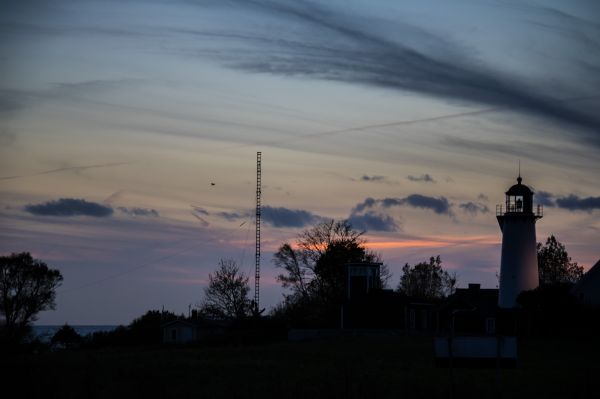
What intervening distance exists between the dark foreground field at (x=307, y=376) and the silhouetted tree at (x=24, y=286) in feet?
119

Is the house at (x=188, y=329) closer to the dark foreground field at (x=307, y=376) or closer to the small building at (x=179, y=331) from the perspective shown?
the small building at (x=179, y=331)

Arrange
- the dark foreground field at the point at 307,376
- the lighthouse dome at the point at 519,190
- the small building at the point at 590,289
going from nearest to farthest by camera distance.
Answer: the dark foreground field at the point at 307,376 < the small building at the point at 590,289 < the lighthouse dome at the point at 519,190

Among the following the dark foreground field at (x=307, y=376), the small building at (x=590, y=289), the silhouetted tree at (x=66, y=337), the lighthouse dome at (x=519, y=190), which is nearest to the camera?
the dark foreground field at (x=307, y=376)

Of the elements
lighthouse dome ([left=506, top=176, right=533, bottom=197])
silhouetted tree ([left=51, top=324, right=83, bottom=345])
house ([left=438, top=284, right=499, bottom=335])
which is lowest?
silhouetted tree ([left=51, top=324, right=83, bottom=345])

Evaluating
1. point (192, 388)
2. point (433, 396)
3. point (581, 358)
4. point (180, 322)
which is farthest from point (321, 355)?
point (180, 322)

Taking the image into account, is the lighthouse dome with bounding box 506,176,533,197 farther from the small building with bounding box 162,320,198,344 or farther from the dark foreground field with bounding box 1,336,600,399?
the small building with bounding box 162,320,198,344

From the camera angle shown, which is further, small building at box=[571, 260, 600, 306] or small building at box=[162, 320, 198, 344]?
small building at box=[162, 320, 198, 344]

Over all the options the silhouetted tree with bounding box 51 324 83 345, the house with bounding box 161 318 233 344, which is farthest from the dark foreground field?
the silhouetted tree with bounding box 51 324 83 345

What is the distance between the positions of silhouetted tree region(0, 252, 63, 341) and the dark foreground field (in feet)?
119

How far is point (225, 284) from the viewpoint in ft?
296

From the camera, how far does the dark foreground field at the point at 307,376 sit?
25.9 m

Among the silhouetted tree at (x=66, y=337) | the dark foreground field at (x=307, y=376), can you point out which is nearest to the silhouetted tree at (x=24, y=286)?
the silhouetted tree at (x=66, y=337)

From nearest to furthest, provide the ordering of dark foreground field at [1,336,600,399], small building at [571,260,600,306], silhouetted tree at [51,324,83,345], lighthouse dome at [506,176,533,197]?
dark foreground field at [1,336,600,399], small building at [571,260,600,306], lighthouse dome at [506,176,533,197], silhouetted tree at [51,324,83,345]

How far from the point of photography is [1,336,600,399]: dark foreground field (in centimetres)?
2588
